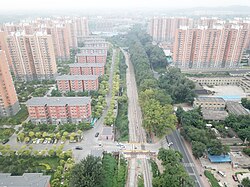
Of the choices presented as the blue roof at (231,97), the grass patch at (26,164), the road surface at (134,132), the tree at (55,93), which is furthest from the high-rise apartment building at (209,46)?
the grass patch at (26,164)

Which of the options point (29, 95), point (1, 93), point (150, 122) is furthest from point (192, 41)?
point (1, 93)

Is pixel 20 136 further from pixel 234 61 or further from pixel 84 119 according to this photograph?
pixel 234 61

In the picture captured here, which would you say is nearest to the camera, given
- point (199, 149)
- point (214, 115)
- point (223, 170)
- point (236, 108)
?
point (223, 170)

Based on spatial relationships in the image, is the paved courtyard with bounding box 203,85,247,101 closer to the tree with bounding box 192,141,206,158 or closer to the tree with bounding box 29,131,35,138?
the tree with bounding box 192,141,206,158

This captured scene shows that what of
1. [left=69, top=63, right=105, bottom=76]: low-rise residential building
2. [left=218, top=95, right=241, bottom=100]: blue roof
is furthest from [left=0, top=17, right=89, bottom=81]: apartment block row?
[left=218, top=95, right=241, bottom=100]: blue roof

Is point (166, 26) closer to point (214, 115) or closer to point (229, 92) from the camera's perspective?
point (229, 92)

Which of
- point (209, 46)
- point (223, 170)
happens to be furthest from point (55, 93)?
point (209, 46)

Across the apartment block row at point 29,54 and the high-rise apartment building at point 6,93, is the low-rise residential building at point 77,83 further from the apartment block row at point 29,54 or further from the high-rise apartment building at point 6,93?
the high-rise apartment building at point 6,93
